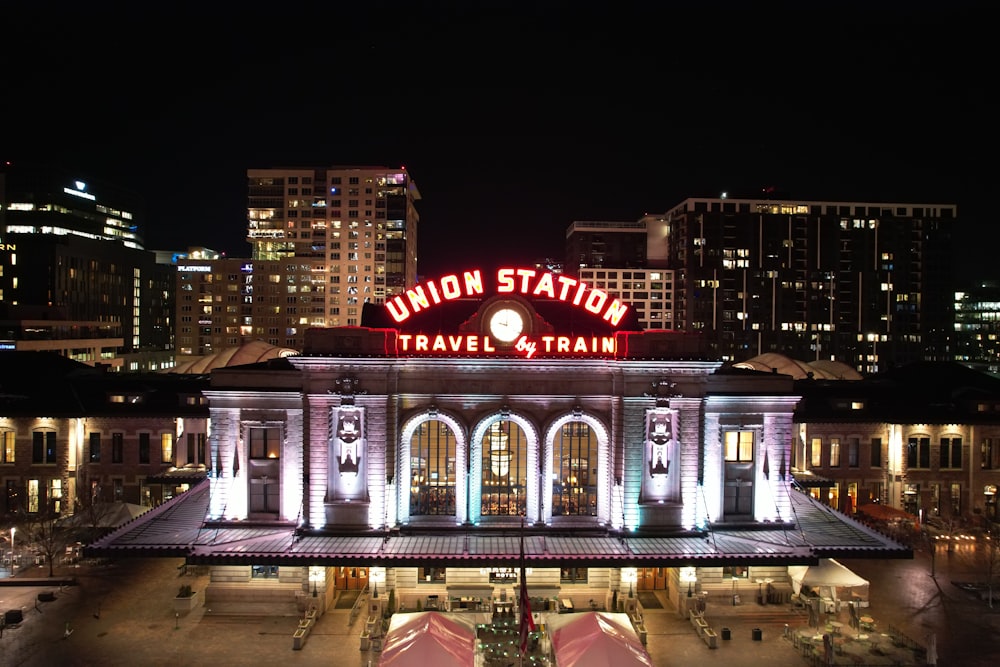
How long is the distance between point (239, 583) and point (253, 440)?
357 inches

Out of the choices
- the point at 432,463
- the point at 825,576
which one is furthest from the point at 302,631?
the point at 825,576

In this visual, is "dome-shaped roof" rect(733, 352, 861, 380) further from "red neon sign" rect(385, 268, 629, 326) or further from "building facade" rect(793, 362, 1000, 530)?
"red neon sign" rect(385, 268, 629, 326)

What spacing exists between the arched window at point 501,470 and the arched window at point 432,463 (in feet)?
7.39

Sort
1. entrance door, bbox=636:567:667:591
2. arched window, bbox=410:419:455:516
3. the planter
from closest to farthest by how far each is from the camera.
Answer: the planter → arched window, bbox=410:419:455:516 → entrance door, bbox=636:567:667:591

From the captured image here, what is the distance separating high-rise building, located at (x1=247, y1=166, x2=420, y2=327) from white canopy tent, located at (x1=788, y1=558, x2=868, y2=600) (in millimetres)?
158428

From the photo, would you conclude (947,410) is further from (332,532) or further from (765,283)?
(765,283)

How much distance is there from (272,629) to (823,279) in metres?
170

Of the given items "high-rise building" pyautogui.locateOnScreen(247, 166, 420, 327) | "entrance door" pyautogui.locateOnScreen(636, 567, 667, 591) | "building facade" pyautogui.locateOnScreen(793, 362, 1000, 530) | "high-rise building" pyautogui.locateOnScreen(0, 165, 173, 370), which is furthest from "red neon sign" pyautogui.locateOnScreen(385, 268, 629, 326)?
"high-rise building" pyautogui.locateOnScreen(247, 166, 420, 327)

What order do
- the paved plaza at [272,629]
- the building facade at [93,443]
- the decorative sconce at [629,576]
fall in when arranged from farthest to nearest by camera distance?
the building facade at [93,443], the decorative sconce at [629,576], the paved plaza at [272,629]

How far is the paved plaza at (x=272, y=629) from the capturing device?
126 feet

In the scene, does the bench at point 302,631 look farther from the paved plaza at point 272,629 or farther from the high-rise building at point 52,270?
the high-rise building at point 52,270

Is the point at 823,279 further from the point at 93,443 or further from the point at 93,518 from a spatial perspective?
the point at 93,518

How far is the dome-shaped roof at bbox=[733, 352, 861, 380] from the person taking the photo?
92250 mm

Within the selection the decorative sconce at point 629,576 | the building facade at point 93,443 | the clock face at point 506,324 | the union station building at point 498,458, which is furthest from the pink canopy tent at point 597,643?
the building facade at point 93,443
